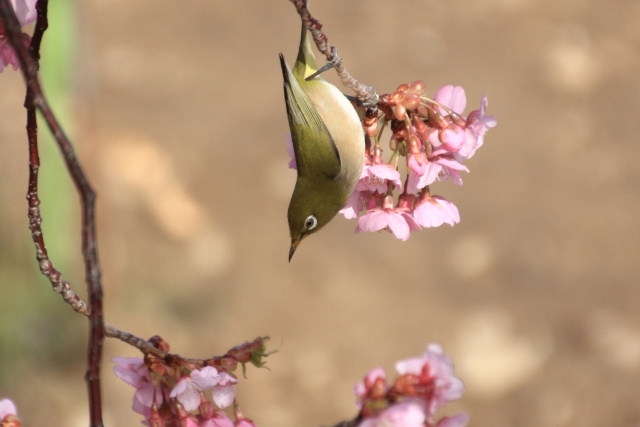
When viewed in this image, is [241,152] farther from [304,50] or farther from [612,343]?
[304,50]

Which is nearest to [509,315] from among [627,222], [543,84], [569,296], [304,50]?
[569,296]

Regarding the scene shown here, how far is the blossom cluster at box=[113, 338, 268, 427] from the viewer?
97 centimetres

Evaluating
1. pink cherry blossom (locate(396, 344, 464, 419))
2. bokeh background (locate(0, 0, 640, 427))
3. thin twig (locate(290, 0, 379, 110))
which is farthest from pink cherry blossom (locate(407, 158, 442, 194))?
bokeh background (locate(0, 0, 640, 427))

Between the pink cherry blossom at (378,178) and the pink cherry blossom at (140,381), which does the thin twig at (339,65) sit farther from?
the pink cherry blossom at (140,381)

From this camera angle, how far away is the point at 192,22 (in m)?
3.59

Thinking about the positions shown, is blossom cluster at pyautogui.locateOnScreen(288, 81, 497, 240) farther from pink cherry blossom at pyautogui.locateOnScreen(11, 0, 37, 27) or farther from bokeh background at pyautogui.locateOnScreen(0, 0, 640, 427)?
bokeh background at pyautogui.locateOnScreen(0, 0, 640, 427)

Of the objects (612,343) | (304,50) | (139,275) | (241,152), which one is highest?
(241,152)

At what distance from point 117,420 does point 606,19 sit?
2.80 metres

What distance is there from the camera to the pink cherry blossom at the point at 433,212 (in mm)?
1175

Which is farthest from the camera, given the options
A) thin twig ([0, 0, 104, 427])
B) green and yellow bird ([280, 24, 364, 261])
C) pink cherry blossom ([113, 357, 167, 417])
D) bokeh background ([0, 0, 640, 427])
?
bokeh background ([0, 0, 640, 427])

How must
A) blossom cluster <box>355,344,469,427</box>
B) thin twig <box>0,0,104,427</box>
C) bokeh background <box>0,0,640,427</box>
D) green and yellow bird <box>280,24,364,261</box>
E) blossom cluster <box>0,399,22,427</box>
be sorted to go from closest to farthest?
1. thin twig <box>0,0,104,427</box>
2. blossom cluster <box>355,344,469,427</box>
3. blossom cluster <box>0,399,22,427</box>
4. green and yellow bird <box>280,24,364,261</box>
5. bokeh background <box>0,0,640,427</box>

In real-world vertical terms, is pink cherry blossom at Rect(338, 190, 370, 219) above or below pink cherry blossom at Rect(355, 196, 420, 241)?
above


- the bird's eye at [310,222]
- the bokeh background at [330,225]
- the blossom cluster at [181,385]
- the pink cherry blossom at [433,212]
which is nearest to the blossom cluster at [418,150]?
the pink cherry blossom at [433,212]

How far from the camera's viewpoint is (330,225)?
130 inches
